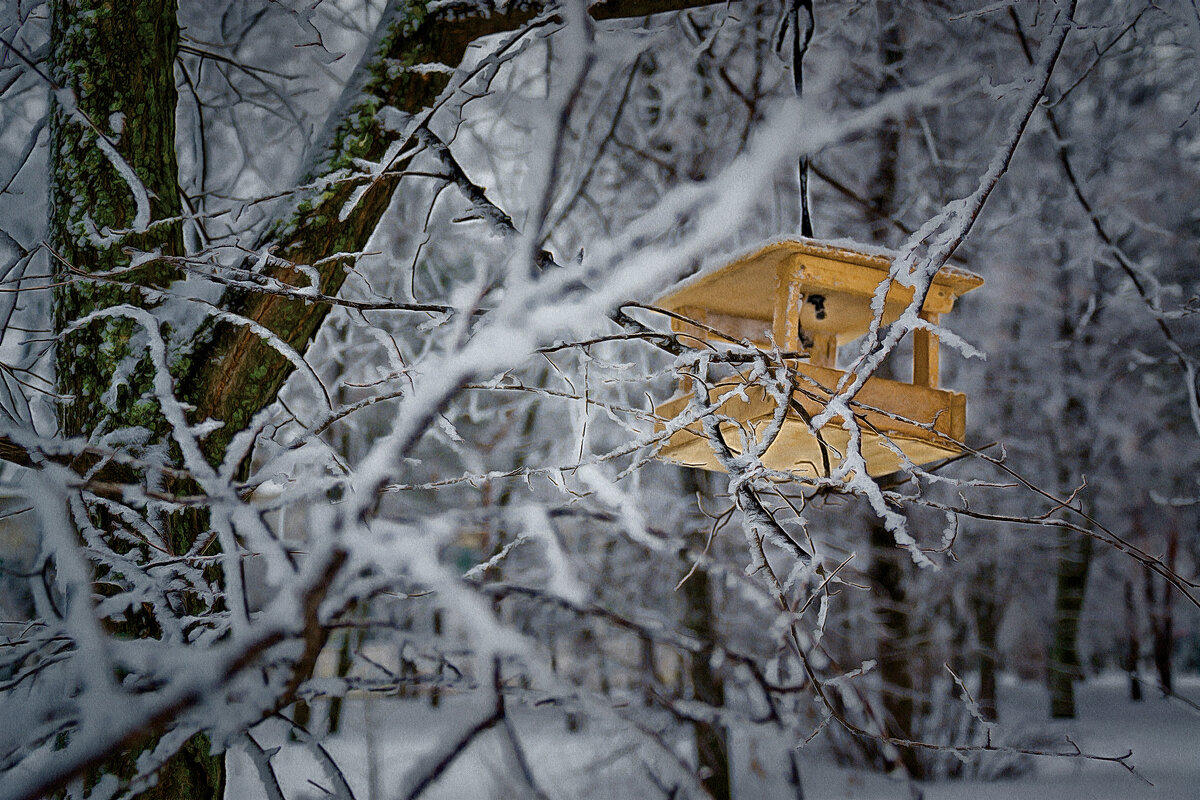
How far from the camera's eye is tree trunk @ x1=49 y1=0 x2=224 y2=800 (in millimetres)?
1739

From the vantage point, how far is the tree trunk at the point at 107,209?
1.74m

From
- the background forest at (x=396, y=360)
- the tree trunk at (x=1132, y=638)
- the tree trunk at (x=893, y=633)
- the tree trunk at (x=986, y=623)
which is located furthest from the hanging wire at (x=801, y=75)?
the tree trunk at (x=986, y=623)

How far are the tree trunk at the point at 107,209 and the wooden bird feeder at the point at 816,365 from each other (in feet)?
3.86

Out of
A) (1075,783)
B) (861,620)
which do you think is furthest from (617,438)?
(1075,783)

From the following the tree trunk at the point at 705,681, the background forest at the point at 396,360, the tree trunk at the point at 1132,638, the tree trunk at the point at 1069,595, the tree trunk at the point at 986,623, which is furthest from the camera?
the tree trunk at the point at 1069,595

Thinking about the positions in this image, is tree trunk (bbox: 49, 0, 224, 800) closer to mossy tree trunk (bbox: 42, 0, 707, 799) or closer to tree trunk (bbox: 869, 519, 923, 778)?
mossy tree trunk (bbox: 42, 0, 707, 799)

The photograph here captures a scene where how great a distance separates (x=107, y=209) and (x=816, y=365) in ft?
5.66

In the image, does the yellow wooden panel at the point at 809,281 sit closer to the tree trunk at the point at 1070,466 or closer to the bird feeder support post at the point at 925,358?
the bird feeder support post at the point at 925,358

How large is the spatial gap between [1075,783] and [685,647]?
7565 mm

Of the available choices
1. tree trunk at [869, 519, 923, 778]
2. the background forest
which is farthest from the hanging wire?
tree trunk at [869, 519, 923, 778]

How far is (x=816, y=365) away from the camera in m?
2.03

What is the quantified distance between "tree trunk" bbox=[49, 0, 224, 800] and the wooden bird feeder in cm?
118

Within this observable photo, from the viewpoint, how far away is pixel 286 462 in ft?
4.26

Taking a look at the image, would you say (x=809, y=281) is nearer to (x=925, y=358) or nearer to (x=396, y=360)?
(x=925, y=358)
